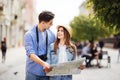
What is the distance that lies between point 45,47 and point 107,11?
1013 cm

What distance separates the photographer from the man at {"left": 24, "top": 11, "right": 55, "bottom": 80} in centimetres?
597

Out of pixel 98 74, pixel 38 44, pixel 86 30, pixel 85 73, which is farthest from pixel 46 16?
pixel 86 30

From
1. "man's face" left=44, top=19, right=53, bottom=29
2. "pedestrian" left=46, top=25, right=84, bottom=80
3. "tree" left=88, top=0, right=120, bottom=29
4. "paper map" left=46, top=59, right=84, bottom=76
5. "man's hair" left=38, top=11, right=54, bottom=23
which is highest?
"tree" left=88, top=0, right=120, bottom=29

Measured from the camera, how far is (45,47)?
6.19 metres

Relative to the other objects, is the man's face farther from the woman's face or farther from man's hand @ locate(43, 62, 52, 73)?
man's hand @ locate(43, 62, 52, 73)

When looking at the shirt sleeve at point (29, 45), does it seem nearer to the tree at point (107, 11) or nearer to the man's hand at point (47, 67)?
the man's hand at point (47, 67)

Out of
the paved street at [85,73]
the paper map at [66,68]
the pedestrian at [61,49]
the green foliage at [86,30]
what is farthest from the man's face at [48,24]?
the green foliage at [86,30]

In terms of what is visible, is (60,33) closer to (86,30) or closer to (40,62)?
(40,62)

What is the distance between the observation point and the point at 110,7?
15820mm

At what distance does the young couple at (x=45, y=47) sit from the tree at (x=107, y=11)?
9.63 metres

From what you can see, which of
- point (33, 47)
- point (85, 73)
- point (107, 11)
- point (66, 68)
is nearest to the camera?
point (66, 68)

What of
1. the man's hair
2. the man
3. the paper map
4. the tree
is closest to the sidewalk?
the tree

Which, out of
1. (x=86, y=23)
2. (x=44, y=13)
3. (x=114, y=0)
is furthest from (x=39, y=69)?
(x=86, y=23)

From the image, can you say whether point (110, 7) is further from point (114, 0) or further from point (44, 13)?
point (44, 13)
